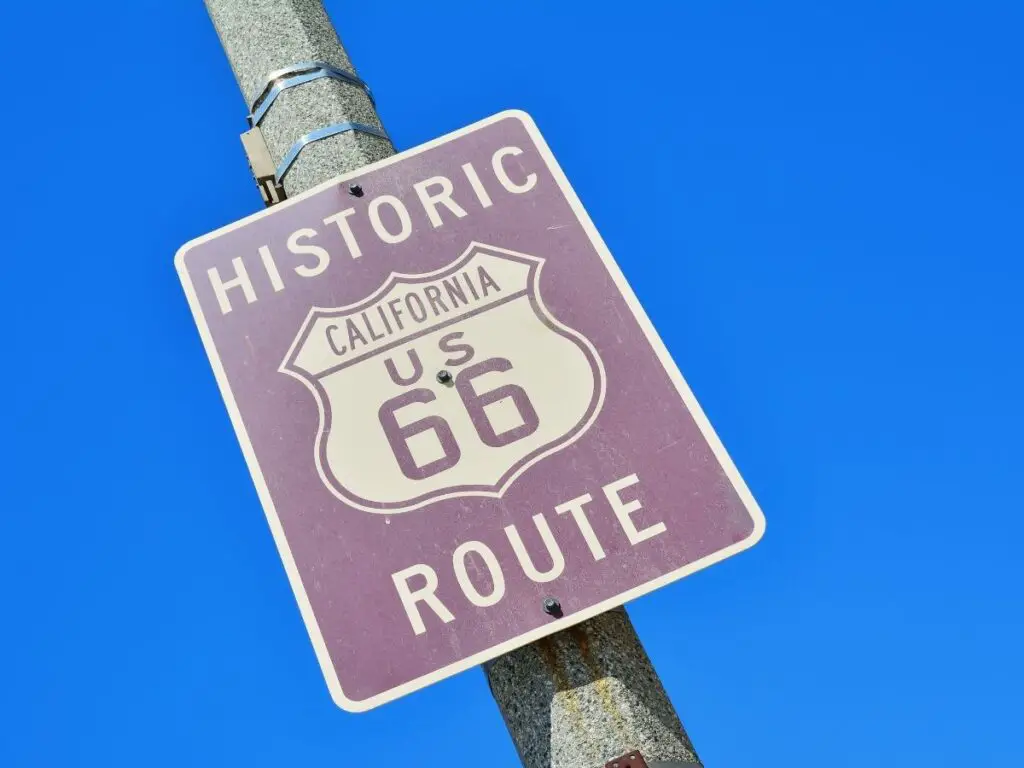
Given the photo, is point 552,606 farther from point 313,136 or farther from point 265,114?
point 265,114

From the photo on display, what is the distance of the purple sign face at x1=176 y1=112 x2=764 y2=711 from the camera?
1863mm

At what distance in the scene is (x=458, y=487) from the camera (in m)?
1.96

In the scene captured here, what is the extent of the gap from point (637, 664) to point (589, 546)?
0.23 m

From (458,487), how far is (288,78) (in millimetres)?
1278

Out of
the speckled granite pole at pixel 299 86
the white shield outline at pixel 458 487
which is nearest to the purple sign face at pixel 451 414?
the white shield outline at pixel 458 487

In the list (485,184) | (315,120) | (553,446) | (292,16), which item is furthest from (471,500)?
(292,16)

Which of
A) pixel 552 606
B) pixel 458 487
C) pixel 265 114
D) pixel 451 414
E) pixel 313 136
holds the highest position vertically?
pixel 265 114

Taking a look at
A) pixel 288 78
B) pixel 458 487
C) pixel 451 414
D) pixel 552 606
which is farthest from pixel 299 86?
pixel 552 606

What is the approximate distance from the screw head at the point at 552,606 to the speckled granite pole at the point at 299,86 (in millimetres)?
1196

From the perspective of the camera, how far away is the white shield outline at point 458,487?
1.96m

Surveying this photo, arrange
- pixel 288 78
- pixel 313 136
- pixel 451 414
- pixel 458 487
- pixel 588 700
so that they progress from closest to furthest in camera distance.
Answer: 1. pixel 588 700
2. pixel 458 487
3. pixel 451 414
4. pixel 313 136
5. pixel 288 78

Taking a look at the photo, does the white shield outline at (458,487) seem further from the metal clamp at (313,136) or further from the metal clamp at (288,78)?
the metal clamp at (288,78)

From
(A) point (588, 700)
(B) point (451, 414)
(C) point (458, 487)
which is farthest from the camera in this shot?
(B) point (451, 414)

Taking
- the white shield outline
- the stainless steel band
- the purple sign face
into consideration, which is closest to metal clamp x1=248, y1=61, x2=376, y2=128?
the stainless steel band
